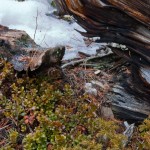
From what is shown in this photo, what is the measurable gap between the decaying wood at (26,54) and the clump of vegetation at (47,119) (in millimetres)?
165

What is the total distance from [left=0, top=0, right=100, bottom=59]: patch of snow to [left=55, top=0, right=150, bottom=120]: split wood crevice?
1346mm

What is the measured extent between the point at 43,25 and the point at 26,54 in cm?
246

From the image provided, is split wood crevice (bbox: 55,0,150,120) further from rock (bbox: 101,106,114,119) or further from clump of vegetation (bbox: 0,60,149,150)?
clump of vegetation (bbox: 0,60,149,150)

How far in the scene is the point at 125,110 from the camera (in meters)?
4.88

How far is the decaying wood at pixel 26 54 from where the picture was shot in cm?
462

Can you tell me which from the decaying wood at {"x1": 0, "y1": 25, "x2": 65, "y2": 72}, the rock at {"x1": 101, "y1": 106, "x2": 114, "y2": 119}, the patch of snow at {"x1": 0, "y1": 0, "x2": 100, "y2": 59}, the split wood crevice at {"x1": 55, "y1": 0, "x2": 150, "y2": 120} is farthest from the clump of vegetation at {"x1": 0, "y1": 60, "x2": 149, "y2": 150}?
the patch of snow at {"x1": 0, "y1": 0, "x2": 100, "y2": 59}

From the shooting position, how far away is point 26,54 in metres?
4.93

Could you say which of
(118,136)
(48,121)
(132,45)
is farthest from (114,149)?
(132,45)

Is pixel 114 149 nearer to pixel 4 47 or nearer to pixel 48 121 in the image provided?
pixel 48 121

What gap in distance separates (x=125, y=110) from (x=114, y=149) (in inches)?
50.6

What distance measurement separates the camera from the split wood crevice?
4.31m

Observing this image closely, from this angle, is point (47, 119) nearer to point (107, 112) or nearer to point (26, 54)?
point (107, 112)

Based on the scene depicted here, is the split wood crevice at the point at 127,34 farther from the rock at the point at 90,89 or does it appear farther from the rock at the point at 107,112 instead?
the rock at the point at 90,89

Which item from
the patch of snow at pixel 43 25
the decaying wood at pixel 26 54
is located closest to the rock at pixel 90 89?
the decaying wood at pixel 26 54
